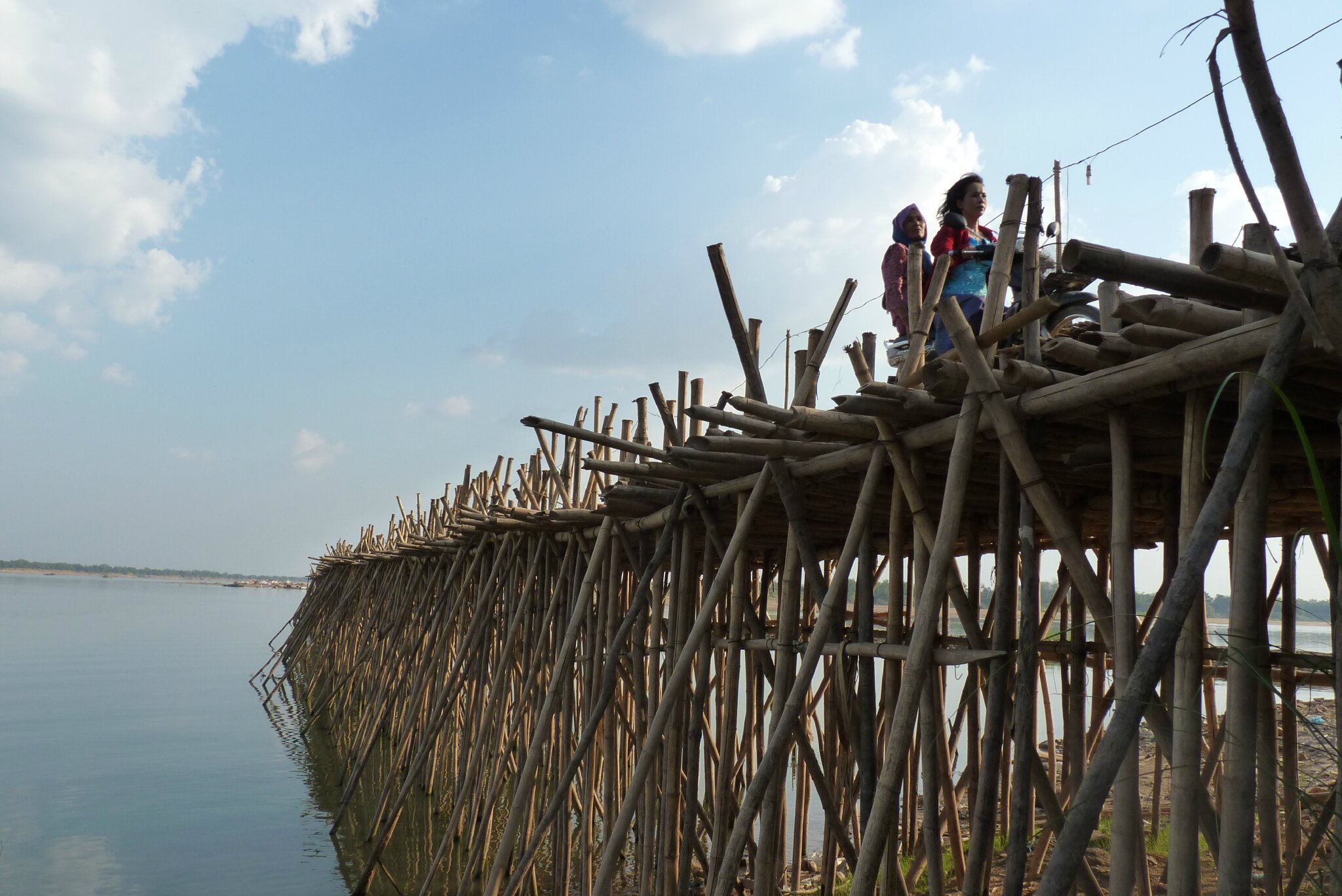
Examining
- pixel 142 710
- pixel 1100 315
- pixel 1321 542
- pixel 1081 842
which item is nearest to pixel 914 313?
pixel 1100 315

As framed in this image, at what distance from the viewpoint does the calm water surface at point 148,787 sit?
9.41m

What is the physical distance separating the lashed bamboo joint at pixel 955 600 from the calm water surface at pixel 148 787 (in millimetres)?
1511

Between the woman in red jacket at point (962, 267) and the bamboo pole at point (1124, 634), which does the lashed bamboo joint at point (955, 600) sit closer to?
the bamboo pole at point (1124, 634)

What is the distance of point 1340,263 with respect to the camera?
2.25 metres

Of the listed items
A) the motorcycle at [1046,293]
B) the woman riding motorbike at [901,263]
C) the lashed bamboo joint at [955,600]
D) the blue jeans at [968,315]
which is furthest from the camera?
the woman riding motorbike at [901,263]

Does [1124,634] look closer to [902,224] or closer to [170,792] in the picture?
[902,224]

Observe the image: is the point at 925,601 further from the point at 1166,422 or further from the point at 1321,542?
the point at 1321,542

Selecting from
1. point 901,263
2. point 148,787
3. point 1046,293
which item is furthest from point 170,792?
point 1046,293

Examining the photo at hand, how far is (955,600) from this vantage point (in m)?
3.87

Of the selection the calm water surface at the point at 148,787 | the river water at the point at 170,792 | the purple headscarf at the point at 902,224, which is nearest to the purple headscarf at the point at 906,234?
the purple headscarf at the point at 902,224

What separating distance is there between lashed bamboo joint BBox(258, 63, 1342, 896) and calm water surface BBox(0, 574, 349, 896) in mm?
1511

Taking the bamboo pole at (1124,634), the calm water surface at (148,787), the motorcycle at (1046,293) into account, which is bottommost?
the calm water surface at (148,787)

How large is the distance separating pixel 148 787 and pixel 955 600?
12.4 meters

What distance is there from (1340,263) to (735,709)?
3806 mm
